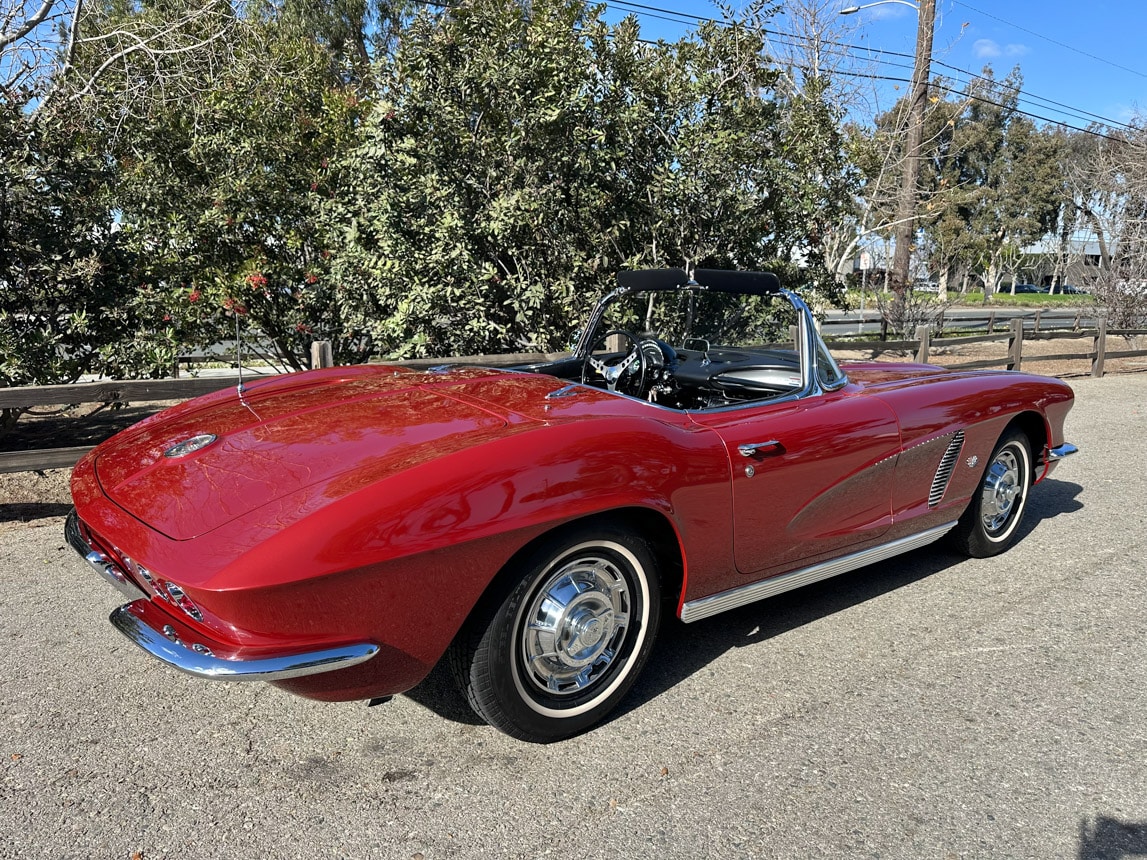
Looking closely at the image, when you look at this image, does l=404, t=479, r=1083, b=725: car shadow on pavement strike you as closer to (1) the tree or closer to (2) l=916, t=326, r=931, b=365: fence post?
(1) the tree

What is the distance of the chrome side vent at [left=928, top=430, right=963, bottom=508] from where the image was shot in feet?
12.6

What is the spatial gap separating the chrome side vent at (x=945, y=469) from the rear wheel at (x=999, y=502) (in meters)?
0.46

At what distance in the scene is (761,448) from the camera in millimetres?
3031

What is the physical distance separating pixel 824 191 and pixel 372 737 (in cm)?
717

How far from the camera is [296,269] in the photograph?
834cm

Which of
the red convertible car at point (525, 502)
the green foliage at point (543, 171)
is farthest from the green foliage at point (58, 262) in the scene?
the red convertible car at point (525, 502)

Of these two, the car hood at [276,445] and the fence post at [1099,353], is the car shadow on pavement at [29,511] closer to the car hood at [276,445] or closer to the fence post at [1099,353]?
the car hood at [276,445]

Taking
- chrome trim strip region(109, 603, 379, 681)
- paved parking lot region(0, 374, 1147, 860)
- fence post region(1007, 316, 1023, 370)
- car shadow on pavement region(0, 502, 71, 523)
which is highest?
fence post region(1007, 316, 1023, 370)

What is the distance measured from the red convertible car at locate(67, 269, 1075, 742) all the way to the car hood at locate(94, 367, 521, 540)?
13mm

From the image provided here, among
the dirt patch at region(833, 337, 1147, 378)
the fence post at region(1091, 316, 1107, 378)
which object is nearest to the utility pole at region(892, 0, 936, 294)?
the dirt patch at region(833, 337, 1147, 378)

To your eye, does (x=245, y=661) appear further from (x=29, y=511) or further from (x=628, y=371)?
(x=29, y=511)

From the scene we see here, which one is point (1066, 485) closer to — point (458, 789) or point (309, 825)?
point (458, 789)

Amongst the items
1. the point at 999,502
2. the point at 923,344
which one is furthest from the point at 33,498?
the point at 923,344

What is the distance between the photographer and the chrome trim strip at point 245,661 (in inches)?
80.4
